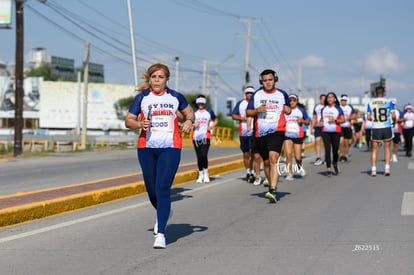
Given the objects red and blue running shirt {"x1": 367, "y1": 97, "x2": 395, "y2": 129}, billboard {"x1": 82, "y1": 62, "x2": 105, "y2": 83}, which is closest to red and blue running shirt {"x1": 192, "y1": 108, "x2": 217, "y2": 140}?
red and blue running shirt {"x1": 367, "y1": 97, "x2": 395, "y2": 129}

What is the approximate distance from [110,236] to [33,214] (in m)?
1.90

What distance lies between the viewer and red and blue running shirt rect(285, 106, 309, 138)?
51.7 ft

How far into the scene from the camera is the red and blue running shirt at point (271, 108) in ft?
34.1

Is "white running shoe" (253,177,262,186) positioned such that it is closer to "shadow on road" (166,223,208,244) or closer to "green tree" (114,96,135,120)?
"shadow on road" (166,223,208,244)

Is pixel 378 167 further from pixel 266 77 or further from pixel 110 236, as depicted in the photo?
pixel 110 236

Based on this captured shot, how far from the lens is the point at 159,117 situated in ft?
22.4

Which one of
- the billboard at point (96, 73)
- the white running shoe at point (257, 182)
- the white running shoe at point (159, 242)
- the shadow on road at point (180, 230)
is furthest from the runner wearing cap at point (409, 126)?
the billboard at point (96, 73)

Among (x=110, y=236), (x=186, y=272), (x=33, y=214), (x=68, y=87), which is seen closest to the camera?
(x=186, y=272)

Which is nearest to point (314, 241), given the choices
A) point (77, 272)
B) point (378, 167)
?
point (77, 272)

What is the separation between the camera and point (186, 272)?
5.38m

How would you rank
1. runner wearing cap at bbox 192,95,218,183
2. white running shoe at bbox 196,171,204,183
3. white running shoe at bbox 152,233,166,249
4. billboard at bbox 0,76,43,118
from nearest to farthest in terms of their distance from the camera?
white running shoe at bbox 152,233,166,249
runner wearing cap at bbox 192,95,218,183
white running shoe at bbox 196,171,204,183
billboard at bbox 0,76,43,118

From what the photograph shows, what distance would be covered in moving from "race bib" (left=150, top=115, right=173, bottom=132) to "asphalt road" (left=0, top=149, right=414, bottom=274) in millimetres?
1125

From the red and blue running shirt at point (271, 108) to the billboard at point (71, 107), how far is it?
86.0 metres

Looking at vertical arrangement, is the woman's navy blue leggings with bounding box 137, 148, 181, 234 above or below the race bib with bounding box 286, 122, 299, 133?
below
